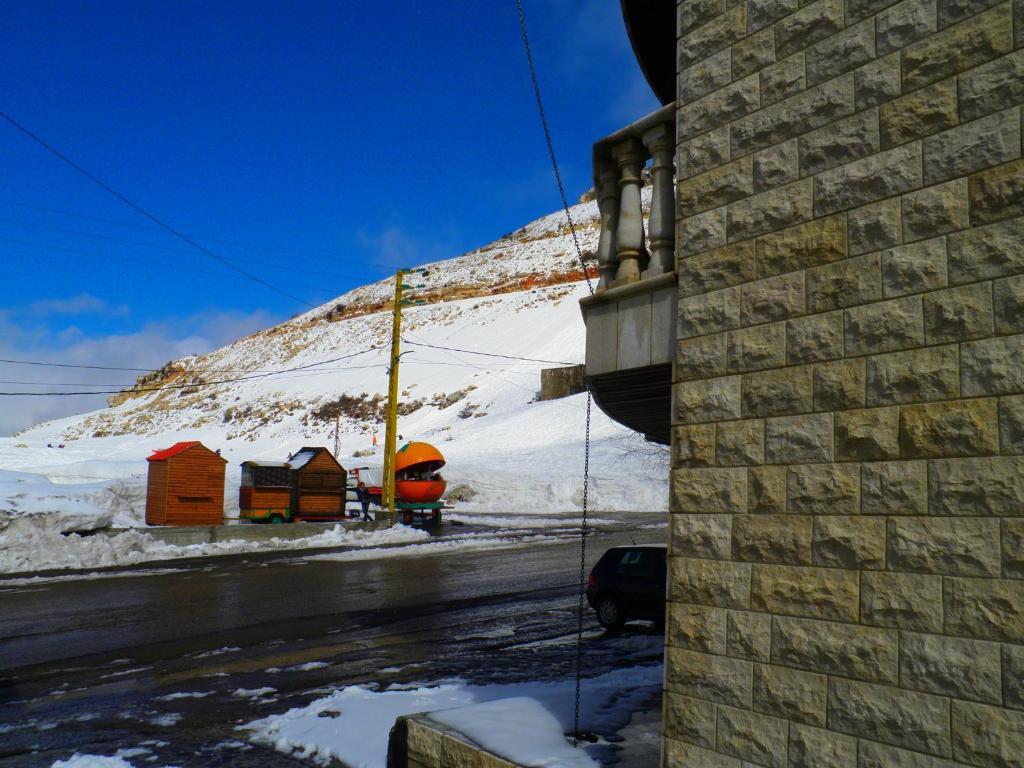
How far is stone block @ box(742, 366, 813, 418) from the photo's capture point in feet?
13.0

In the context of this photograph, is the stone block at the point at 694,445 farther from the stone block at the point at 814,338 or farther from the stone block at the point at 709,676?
the stone block at the point at 709,676

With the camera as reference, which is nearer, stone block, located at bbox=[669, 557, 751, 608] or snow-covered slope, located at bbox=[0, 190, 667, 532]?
stone block, located at bbox=[669, 557, 751, 608]

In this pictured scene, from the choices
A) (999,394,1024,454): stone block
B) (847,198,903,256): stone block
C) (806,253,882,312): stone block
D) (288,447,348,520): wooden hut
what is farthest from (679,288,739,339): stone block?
(288,447,348,520): wooden hut

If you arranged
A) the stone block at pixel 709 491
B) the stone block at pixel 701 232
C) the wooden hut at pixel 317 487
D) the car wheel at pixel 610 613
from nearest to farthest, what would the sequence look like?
the stone block at pixel 709 491 < the stone block at pixel 701 232 < the car wheel at pixel 610 613 < the wooden hut at pixel 317 487

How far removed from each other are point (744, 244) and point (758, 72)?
3.11 ft

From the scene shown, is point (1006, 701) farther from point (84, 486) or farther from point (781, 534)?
A: point (84, 486)

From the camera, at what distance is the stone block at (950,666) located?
3160 mm

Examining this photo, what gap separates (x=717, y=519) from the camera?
13.9 feet

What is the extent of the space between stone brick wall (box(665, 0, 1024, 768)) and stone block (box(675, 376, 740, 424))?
11 mm

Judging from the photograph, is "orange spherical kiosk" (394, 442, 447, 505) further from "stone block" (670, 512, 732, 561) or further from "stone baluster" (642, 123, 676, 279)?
"stone block" (670, 512, 732, 561)

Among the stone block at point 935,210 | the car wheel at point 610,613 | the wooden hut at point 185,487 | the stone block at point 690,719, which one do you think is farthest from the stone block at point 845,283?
the wooden hut at point 185,487

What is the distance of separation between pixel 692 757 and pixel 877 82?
11.3 feet

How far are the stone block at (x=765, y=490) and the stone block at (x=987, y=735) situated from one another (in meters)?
1.12

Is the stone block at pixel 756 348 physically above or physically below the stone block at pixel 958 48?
below
